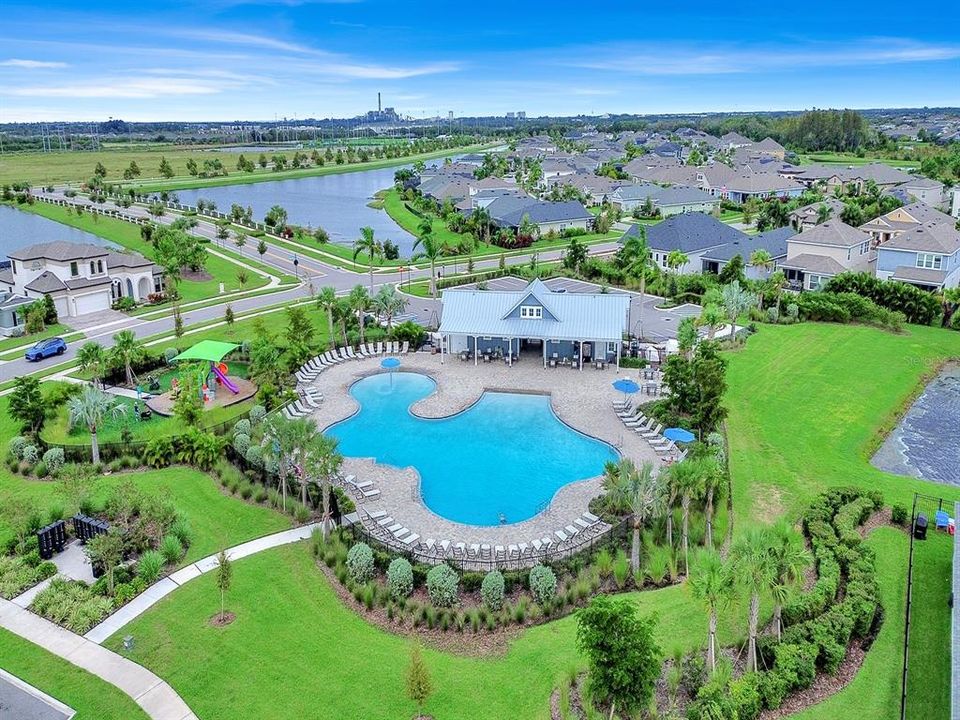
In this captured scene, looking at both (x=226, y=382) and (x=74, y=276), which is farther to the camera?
(x=74, y=276)

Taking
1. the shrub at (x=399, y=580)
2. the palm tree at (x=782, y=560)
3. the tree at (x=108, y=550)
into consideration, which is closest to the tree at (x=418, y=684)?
the shrub at (x=399, y=580)

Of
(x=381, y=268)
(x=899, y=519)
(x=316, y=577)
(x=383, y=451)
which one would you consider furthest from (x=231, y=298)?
(x=899, y=519)

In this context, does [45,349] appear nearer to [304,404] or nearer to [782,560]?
[304,404]

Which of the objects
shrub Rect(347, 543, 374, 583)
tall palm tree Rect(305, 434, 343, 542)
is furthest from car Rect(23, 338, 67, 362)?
shrub Rect(347, 543, 374, 583)

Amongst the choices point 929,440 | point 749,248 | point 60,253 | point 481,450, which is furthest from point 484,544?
point 749,248

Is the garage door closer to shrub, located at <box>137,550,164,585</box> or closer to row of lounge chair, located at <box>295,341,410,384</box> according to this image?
row of lounge chair, located at <box>295,341,410,384</box>

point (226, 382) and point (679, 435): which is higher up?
point (679, 435)
